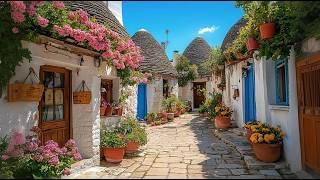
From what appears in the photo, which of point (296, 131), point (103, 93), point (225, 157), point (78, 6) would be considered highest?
point (78, 6)

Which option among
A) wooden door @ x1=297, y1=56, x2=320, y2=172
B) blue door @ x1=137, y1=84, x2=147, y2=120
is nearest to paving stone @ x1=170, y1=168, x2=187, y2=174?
wooden door @ x1=297, y1=56, x2=320, y2=172

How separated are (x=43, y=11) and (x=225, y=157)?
5.15 m

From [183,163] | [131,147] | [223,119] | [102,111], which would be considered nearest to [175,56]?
[223,119]

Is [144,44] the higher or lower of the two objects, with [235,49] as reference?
higher

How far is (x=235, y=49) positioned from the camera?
964cm

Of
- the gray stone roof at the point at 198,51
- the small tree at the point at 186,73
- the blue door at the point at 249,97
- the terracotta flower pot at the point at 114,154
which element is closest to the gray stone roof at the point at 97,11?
the terracotta flower pot at the point at 114,154

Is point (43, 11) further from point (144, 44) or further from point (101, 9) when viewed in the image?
point (144, 44)

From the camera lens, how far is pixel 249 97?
1064cm

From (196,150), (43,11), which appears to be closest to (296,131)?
(196,150)

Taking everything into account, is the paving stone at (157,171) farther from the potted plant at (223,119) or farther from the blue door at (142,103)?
the blue door at (142,103)

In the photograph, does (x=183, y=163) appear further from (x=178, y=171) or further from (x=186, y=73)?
(x=186, y=73)

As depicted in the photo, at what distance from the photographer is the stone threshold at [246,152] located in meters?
6.48

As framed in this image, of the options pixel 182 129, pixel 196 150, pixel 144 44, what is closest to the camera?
pixel 196 150

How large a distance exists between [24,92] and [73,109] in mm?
→ 2135
